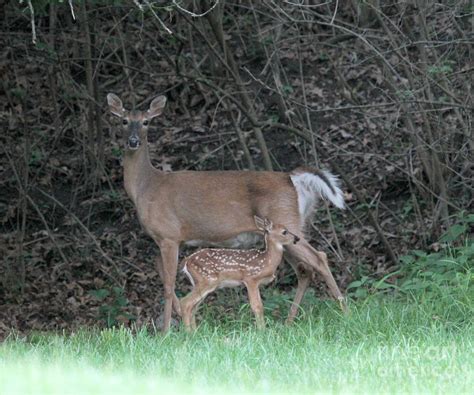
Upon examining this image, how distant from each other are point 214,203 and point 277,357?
344cm

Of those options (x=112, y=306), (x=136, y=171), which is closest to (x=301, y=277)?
(x=136, y=171)

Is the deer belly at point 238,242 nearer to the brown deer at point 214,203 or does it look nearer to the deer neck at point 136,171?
the brown deer at point 214,203

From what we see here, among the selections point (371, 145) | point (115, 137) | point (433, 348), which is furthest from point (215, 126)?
point (433, 348)

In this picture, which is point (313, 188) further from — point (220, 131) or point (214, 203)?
point (220, 131)

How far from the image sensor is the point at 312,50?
46.9 feet

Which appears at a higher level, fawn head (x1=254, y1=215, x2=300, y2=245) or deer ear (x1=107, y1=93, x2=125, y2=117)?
deer ear (x1=107, y1=93, x2=125, y2=117)

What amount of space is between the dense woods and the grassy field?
2198mm

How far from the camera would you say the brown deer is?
923 cm

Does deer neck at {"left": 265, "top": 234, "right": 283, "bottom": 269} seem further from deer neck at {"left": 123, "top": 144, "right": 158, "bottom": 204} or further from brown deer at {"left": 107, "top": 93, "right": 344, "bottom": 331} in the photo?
deer neck at {"left": 123, "top": 144, "right": 158, "bottom": 204}

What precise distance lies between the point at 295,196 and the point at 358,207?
240cm

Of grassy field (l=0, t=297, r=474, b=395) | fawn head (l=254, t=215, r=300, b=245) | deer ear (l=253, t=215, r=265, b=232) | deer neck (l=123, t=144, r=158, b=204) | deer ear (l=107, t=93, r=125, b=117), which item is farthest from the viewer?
deer ear (l=107, t=93, r=125, b=117)

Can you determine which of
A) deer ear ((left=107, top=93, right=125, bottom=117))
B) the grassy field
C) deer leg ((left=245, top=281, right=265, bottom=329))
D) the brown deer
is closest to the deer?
deer leg ((left=245, top=281, right=265, bottom=329))

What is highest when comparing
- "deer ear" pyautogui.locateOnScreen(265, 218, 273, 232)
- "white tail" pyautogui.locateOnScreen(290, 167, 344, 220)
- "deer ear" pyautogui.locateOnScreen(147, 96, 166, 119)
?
"deer ear" pyautogui.locateOnScreen(147, 96, 166, 119)

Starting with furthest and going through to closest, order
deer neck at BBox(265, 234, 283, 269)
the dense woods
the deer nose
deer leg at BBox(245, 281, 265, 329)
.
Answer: the dense woods < the deer nose < deer neck at BBox(265, 234, 283, 269) < deer leg at BBox(245, 281, 265, 329)
